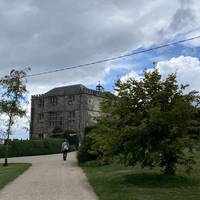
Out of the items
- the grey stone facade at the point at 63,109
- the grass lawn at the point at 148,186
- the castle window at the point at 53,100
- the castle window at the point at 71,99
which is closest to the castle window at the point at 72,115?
the grey stone facade at the point at 63,109

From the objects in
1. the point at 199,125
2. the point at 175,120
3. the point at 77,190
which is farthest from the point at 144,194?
the point at 199,125

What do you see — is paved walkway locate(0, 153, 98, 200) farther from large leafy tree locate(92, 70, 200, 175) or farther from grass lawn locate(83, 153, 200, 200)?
large leafy tree locate(92, 70, 200, 175)

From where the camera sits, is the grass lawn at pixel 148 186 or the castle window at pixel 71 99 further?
the castle window at pixel 71 99

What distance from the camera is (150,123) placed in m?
18.4

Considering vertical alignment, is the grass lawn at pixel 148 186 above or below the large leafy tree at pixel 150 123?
below

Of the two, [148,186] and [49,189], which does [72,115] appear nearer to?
[49,189]

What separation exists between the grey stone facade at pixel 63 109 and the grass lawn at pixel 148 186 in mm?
72012

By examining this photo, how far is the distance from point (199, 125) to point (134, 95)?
291cm

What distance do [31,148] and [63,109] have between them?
46.8 m

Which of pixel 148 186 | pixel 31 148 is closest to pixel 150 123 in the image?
pixel 148 186

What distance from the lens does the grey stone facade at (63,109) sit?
96188 millimetres

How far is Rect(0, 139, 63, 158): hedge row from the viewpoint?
168 feet

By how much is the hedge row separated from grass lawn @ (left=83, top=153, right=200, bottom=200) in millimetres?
29967

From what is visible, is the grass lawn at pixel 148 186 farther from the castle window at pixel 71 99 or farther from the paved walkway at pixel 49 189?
the castle window at pixel 71 99
